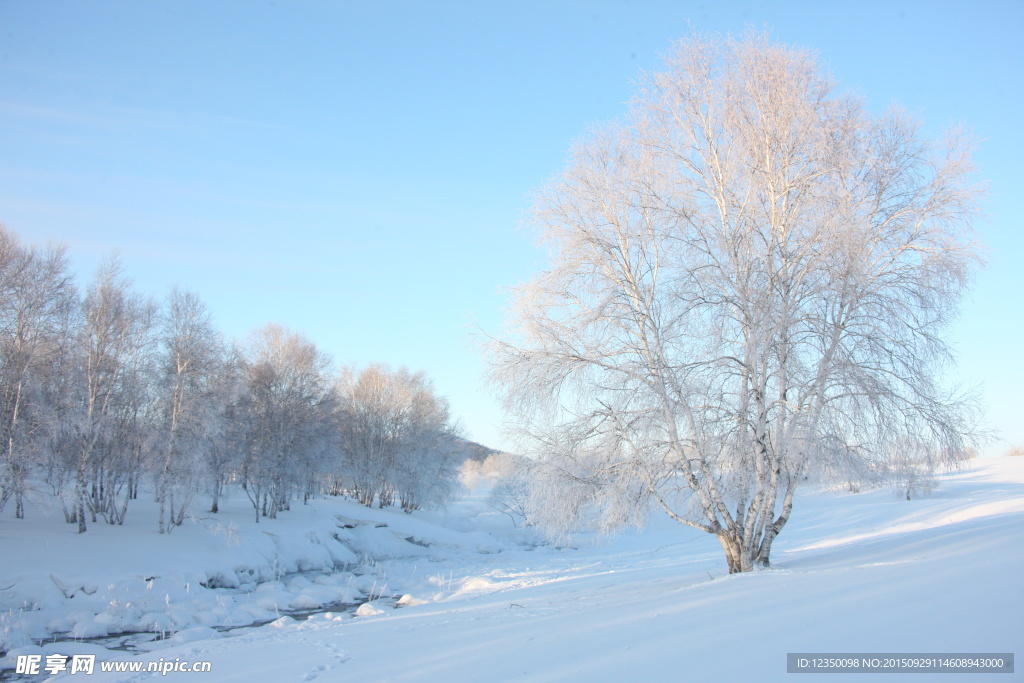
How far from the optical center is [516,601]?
12.4 m

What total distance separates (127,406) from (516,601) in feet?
61.9

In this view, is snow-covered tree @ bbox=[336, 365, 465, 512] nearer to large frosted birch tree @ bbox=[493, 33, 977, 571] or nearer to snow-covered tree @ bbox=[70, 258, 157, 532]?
snow-covered tree @ bbox=[70, 258, 157, 532]

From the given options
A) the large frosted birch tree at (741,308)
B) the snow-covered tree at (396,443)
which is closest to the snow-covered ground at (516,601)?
the large frosted birch tree at (741,308)

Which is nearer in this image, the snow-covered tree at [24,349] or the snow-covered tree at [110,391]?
the snow-covered tree at [24,349]

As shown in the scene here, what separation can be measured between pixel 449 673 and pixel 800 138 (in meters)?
10.8

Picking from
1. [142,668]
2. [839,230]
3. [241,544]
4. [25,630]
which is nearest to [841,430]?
[839,230]

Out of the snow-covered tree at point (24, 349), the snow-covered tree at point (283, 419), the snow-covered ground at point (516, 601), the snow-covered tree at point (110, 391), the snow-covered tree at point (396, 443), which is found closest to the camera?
the snow-covered ground at point (516, 601)

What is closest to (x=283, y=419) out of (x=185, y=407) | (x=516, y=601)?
(x=185, y=407)

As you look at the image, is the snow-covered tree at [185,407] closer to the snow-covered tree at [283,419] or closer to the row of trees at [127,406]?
the row of trees at [127,406]

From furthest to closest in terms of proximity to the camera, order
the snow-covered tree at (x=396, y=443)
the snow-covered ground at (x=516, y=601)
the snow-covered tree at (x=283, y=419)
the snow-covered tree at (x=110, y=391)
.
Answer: the snow-covered tree at (x=396, y=443) < the snow-covered tree at (x=283, y=419) < the snow-covered tree at (x=110, y=391) < the snow-covered ground at (x=516, y=601)

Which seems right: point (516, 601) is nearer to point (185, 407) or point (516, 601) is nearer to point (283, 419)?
point (185, 407)

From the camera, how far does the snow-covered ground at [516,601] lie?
16.1 feet

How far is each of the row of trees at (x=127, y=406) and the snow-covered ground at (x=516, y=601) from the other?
1967 mm

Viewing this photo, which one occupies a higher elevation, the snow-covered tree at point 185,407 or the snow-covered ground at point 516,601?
the snow-covered tree at point 185,407
